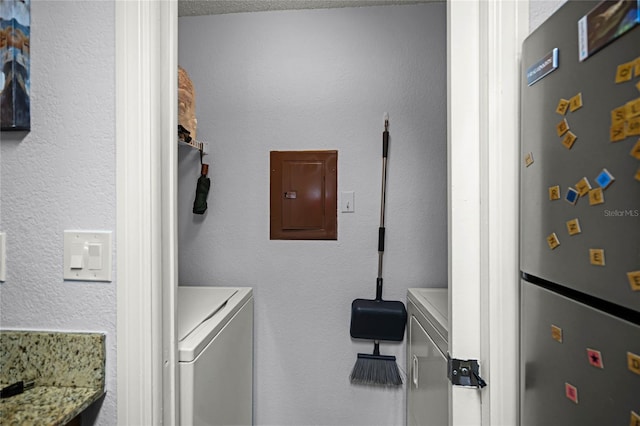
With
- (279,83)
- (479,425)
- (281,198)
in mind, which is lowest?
(479,425)

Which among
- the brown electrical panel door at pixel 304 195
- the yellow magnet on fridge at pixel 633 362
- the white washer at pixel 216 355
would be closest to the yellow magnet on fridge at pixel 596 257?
the yellow magnet on fridge at pixel 633 362

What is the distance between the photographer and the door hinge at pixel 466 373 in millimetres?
802

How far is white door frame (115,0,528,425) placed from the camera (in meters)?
0.78

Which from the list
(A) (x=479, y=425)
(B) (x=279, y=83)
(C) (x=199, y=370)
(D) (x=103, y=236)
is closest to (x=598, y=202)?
(A) (x=479, y=425)

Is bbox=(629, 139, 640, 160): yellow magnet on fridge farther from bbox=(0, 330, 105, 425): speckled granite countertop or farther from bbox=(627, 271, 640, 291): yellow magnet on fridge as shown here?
bbox=(0, 330, 105, 425): speckled granite countertop

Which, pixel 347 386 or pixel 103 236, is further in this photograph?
pixel 347 386

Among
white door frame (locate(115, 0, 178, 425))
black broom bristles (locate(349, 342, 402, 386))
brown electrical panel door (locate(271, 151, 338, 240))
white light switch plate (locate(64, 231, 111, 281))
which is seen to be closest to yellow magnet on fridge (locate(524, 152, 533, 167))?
white door frame (locate(115, 0, 178, 425))

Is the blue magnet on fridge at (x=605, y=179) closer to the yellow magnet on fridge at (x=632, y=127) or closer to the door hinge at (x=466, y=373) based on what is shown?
the yellow magnet on fridge at (x=632, y=127)

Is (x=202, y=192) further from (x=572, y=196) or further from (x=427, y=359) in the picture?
(x=572, y=196)

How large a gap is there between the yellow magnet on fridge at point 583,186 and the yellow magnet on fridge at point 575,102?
0.39ft

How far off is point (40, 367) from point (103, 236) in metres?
0.34

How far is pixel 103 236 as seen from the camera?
820mm

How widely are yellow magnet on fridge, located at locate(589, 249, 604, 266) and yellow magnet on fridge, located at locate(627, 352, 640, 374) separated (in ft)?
0.43

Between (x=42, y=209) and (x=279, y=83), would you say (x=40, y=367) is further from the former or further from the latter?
(x=279, y=83)
